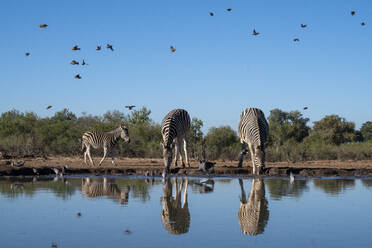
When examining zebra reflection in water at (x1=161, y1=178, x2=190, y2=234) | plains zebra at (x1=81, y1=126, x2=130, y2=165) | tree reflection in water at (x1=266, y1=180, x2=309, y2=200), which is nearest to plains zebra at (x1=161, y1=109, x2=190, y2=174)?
plains zebra at (x1=81, y1=126, x2=130, y2=165)

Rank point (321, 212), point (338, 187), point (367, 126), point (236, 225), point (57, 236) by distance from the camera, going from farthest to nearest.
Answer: point (367, 126)
point (338, 187)
point (321, 212)
point (236, 225)
point (57, 236)

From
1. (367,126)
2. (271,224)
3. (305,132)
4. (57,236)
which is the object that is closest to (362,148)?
(305,132)

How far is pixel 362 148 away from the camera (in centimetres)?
3391

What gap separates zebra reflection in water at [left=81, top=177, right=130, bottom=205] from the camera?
13.9 meters

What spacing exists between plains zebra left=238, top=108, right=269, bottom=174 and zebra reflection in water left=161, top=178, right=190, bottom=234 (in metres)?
4.81

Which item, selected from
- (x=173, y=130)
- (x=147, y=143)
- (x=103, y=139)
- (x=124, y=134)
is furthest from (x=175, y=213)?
(x=147, y=143)

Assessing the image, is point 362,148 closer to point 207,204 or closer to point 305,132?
point 305,132

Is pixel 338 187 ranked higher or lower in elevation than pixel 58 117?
lower

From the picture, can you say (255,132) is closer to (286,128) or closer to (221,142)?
(221,142)

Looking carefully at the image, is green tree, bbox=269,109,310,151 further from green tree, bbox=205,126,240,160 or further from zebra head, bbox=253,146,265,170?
zebra head, bbox=253,146,265,170

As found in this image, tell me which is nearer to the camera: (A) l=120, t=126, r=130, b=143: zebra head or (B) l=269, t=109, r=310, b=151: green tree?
(A) l=120, t=126, r=130, b=143: zebra head

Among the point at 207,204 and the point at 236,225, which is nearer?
the point at 236,225

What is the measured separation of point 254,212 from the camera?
1146cm

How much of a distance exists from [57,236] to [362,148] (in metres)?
28.1
